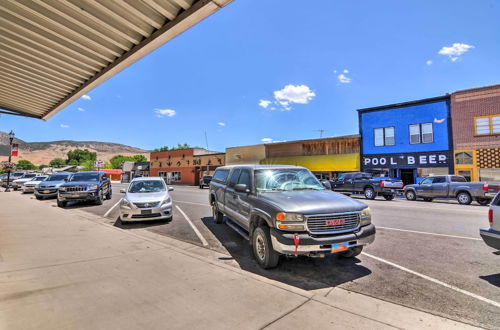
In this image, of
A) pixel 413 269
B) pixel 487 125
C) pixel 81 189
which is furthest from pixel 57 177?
pixel 487 125

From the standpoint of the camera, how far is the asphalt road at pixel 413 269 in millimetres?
3348

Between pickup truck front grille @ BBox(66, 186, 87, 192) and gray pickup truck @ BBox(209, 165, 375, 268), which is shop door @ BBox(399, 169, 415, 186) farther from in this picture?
pickup truck front grille @ BBox(66, 186, 87, 192)

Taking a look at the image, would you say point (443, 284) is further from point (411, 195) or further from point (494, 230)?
point (411, 195)

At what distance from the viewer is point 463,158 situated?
19250 mm

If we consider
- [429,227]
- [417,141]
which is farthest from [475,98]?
[429,227]

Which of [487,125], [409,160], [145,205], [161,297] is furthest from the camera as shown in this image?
[409,160]

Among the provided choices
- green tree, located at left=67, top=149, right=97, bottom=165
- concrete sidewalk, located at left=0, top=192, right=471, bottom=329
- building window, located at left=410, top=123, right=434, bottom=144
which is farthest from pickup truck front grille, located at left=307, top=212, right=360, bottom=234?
green tree, located at left=67, top=149, right=97, bottom=165

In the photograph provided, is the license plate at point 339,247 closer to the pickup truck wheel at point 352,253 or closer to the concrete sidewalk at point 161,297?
the concrete sidewalk at point 161,297

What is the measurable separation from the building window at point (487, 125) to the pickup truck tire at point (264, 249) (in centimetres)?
2270

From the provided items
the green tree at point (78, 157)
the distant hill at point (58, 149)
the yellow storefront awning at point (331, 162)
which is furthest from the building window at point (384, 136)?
the distant hill at point (58, 149)

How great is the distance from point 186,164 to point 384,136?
3214 cm

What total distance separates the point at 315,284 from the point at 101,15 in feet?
20.2

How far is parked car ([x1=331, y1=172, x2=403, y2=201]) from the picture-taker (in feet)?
53.9

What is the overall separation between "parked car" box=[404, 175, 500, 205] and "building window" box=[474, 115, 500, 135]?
641 centimetres
